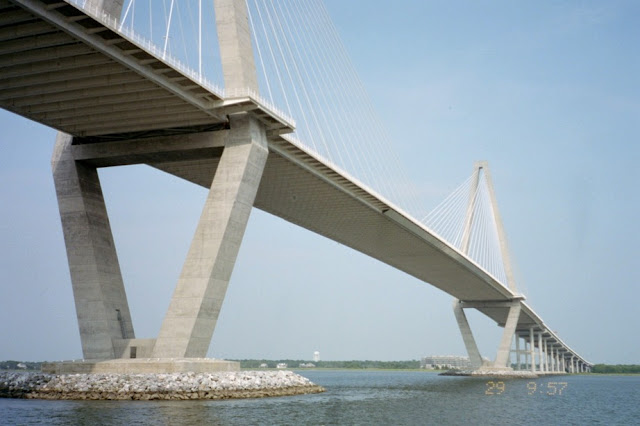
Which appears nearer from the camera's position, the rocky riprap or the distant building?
the rocky riprap

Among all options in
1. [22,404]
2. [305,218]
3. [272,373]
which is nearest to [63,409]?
[22,404]

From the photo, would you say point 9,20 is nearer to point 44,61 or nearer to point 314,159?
point 44,61

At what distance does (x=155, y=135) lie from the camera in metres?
26.7

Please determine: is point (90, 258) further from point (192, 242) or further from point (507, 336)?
point (507, 336)

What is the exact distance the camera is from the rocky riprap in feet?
67.8

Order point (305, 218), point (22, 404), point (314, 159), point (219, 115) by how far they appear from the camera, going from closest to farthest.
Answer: point (22, 404) → point (219, 115) → point (314, 159) → point (305, 218)

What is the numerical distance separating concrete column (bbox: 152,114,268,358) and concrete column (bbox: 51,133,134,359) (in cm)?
367

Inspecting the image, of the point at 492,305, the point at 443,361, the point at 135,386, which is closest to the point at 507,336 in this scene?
the point at 492,305

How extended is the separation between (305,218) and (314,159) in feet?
38.3

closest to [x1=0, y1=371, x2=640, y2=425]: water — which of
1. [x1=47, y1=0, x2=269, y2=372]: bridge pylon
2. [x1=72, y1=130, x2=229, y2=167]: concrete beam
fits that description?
[x1=47, y1=0, x2=269, y2=372]: bridge pylon

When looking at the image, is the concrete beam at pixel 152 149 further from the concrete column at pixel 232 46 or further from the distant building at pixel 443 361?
the distant building at pixel 443 361

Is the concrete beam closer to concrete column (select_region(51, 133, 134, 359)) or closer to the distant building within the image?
concrete column (select_region(51, 133, 134, 359))

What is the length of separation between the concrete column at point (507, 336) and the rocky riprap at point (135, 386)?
45657mm

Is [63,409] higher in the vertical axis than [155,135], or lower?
lower
